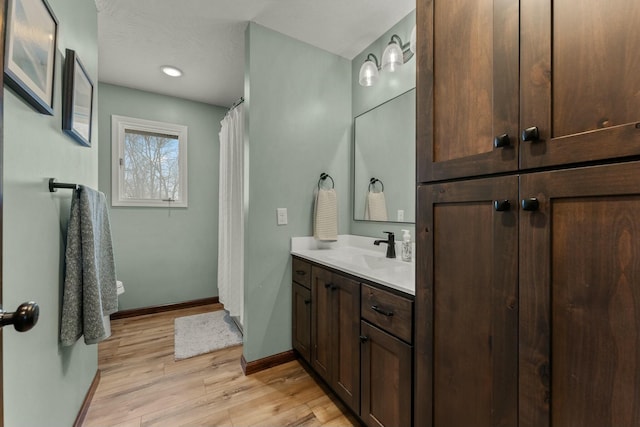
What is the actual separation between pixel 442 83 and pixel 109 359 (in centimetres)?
282

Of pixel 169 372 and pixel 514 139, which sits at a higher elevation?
pixel 514 139

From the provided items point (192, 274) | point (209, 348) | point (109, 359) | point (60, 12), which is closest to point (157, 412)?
point (209, 348)

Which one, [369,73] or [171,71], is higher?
[171,71]

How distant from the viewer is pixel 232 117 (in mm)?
2387

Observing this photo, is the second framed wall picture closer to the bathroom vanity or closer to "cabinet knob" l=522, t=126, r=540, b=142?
the bathroom vanity

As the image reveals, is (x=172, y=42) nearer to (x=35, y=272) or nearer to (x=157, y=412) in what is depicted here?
(x=35, y=272)

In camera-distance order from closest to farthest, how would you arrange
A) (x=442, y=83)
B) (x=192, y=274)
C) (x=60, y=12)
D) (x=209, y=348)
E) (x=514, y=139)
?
(x=514, y=139), (x=442, y=83), (x=60, y=12), (x=209, y=348), (x=192, y=274)

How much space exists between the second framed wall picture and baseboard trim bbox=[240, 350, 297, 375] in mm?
1712

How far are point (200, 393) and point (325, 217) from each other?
142 centimetres

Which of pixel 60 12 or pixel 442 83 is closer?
pixel 442 83

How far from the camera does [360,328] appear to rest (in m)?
1.31

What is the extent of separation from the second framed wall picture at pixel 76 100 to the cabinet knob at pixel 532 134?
173 centimetres

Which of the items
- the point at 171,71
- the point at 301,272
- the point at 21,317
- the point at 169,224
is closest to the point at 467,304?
the point at 21,317

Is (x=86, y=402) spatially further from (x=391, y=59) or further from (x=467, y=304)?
(x=391, y=59)
